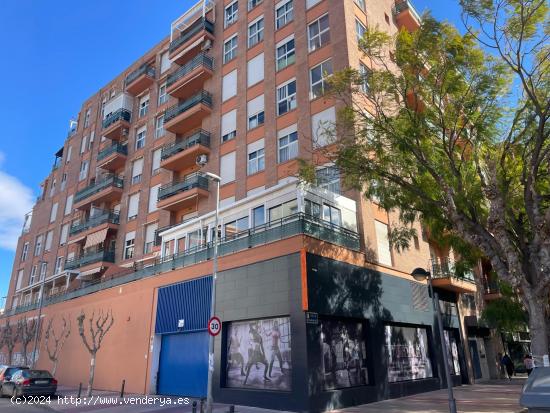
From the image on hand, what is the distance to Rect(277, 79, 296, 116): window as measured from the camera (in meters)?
22.0

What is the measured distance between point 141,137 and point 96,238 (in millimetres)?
8711

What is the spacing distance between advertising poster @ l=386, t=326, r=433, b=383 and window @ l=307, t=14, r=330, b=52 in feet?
48.2

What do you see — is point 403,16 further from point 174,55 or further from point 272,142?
point 174,55

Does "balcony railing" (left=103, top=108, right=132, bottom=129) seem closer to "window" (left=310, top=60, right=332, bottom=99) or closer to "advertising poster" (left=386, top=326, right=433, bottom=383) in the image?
"window" (left=310, top=60, right=332, bottom=99)

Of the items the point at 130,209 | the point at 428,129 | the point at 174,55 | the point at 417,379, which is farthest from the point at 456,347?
the point at 174,55

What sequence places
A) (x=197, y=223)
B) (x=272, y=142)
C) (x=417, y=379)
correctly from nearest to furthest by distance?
(x=417, y=379), (x=197, y=223), (x=272, y=142)

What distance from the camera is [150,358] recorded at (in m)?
19.4

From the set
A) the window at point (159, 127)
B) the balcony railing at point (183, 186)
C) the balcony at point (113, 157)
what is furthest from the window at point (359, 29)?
the balcony at point (113, 157)

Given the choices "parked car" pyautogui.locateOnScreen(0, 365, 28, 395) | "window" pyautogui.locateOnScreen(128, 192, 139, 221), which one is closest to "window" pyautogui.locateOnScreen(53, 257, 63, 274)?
"window" pyautogui.locateOnScreen(128, 192, 139, 221)

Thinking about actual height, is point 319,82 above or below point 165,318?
above

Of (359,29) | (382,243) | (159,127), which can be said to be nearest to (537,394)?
(382,243)

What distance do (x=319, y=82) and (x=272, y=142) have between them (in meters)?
3.91

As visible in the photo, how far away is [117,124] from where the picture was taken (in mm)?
34594

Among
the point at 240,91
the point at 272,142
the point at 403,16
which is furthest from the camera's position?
the point at 403,16
